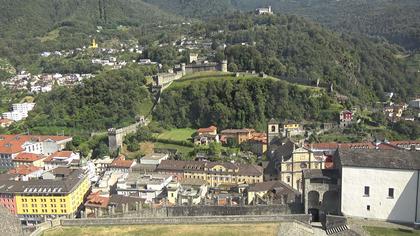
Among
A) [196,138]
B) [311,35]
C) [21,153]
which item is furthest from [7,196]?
[311,35]

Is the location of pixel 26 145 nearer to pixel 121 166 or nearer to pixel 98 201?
pixel 121 166

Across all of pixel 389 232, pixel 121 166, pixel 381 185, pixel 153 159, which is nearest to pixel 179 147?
pixel 153 159

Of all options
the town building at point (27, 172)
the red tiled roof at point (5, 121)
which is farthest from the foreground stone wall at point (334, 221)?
the red tiled roof at point (5, 121)

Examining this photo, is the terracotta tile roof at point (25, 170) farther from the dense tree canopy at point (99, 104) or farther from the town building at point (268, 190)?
the town building at point (268, 190)

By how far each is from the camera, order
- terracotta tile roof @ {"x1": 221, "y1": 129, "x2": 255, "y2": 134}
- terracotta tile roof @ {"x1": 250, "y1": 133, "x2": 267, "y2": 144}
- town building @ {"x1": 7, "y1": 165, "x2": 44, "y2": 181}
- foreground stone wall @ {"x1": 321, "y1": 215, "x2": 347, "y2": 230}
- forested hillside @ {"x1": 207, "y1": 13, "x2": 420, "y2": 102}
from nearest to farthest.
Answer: foreground stone wall @ {"x1": 321, "y1": 215, "x2": 347, "y2": 230} → town building @ {"x1": 7, "y1": 165, "x2": 44, "y2": 181} → terracotta tile roof @ {"x1": 250, "y1": 133, "x2": 267, "y2": 144} → terracotta tile roof @ {"x1": 221, "y1": 129, "x2": 255, "y2": 134} → forested hillside @ {"x1": 207, "y1": 13, "x2": 420, "y2": 102}

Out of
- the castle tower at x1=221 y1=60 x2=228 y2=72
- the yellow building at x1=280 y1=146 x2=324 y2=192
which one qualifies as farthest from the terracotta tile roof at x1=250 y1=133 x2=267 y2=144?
the castle tower at x1=221 y1=60 x2=228 y2=72

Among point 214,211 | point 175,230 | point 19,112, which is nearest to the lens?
point 175,230

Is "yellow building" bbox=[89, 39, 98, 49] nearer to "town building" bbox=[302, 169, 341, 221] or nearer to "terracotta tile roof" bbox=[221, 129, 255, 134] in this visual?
"terracotta tile roof" bbox=[221, 129, 255, 134]
